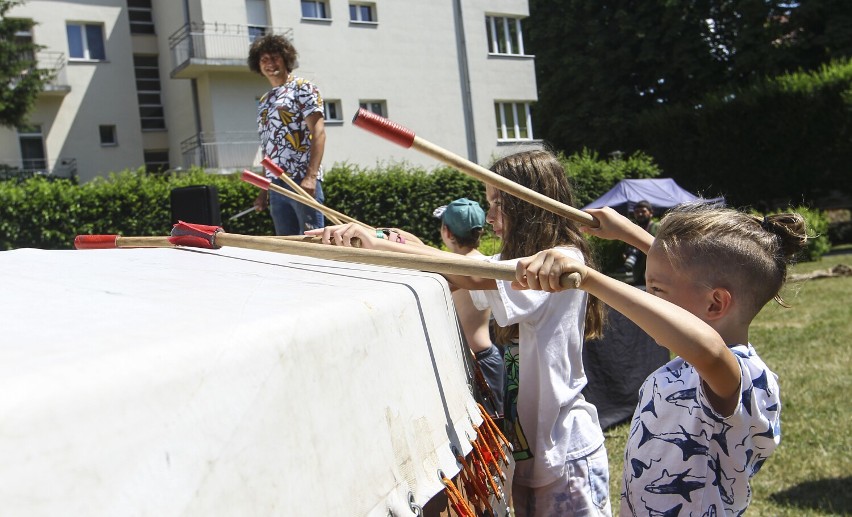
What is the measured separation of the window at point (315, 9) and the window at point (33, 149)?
26.9ft

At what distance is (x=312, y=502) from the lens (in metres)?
0.85

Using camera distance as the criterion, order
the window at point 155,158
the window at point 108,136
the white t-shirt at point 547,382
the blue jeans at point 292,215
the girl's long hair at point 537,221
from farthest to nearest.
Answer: the window at point 155,158
the window at point 108,136
the blue jeans at point 292,215
the girl's long hair at point 537,221
the white t-shirt at point 547,382

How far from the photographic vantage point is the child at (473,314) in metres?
2.42

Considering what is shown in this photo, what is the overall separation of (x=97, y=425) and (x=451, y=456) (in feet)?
2.22

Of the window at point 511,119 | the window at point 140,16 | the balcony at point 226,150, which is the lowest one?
the balcony at point 226,150

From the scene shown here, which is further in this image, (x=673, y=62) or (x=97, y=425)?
(x=673, y=62)

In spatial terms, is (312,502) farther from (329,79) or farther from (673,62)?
(673,62)

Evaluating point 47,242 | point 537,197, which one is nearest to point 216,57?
point 47,242

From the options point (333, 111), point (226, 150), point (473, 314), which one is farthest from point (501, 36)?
point (473, 314)

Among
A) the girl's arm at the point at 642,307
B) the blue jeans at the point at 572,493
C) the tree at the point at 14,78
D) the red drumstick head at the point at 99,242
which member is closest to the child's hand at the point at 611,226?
the blue jeans at the point at 572,493

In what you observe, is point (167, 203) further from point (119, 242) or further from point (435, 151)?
point (435, 151)

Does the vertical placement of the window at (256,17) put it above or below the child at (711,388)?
above

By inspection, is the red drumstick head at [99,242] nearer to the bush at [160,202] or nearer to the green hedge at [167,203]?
the green hedge at [167,203]

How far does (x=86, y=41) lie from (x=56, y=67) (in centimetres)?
141
